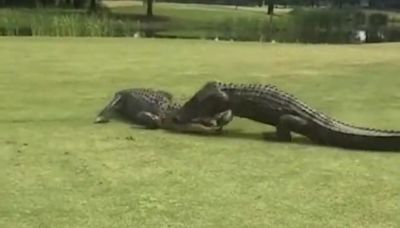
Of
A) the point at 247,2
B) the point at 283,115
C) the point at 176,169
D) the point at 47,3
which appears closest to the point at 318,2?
the point at 247,2

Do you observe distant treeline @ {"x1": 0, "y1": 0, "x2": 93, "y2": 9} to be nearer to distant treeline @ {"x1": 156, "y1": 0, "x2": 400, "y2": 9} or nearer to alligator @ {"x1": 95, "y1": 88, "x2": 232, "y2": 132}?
distant treeline @ {"x1": 156, "y1": 0, "x2": 400, "y2": 9}

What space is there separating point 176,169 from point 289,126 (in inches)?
52.9

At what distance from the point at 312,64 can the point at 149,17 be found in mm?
24730

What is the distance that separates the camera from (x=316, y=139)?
6.34 m

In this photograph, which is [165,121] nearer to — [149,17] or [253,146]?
[253,146]

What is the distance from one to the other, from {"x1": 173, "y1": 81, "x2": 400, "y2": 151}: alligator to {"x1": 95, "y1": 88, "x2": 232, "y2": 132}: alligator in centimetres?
7

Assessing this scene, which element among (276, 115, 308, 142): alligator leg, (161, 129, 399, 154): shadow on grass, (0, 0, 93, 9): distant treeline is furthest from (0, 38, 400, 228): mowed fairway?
(0, 0, 93, 9): distant treeline

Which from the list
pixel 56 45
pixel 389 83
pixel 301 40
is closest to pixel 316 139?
pixel 389 83

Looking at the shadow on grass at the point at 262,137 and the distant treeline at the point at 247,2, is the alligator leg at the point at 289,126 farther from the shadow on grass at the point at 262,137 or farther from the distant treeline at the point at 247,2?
the distant treeline at the point at 247,2

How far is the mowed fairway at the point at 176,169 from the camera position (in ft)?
14.2

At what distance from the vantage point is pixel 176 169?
5340mm

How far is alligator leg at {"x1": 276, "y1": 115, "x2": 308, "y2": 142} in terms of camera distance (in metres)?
6.36

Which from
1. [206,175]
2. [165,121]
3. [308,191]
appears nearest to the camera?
[308,191]

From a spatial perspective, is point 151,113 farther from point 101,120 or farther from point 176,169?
point 176,169
